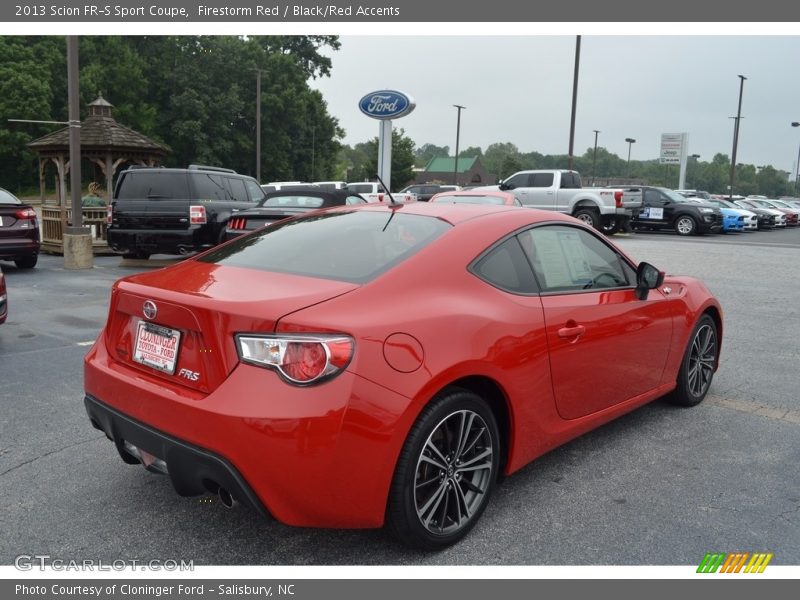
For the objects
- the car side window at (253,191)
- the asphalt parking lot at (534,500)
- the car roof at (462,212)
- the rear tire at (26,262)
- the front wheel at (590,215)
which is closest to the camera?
the asphalt parking lot at (534,500)

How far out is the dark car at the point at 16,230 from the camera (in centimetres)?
1152

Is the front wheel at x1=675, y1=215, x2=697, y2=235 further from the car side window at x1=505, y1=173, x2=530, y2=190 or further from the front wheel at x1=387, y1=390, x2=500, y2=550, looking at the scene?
the front wheel at x1=387, y1=390, x2=500, y2=550

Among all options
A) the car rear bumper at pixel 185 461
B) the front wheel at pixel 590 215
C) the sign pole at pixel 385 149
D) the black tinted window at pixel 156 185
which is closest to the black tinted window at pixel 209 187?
→ the black tinted window at pixel 156 185

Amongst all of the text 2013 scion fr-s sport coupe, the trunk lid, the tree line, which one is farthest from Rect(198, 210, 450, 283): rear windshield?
the tree line

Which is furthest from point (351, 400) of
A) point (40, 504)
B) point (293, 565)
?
point (40, 504)

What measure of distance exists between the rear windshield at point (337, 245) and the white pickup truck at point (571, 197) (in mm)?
18646

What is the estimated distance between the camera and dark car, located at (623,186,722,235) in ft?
86.0

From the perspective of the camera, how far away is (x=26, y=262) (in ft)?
40.9

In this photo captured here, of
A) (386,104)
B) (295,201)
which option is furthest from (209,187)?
(386,104)

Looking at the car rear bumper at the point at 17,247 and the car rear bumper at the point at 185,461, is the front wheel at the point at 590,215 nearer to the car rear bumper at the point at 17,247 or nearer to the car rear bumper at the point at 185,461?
the car rear bumper at the point at 17,247

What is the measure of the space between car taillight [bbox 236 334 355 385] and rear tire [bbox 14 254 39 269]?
11.3 metres

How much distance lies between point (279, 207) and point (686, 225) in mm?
19867

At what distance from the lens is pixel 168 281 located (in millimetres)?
3256

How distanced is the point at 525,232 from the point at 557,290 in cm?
35
